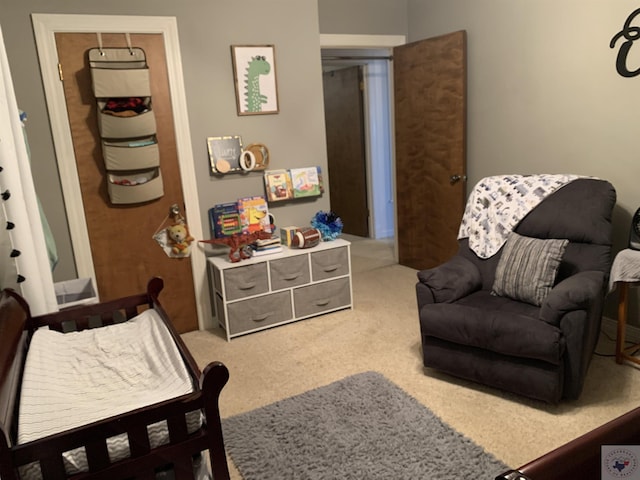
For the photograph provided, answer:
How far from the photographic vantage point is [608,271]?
2629 mm

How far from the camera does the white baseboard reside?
306 centimetres

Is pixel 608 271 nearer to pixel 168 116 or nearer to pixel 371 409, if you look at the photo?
pixel 371 409

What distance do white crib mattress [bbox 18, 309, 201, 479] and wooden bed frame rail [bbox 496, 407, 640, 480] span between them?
94 centimetres

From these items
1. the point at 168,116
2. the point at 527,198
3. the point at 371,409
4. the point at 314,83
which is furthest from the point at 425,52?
the point at 371,409

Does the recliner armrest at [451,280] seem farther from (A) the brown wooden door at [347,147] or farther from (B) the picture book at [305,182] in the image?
(A) the brown wooden door at [347,147]

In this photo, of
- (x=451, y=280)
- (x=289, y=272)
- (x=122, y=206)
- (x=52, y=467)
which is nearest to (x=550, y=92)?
(x=451, y=280)

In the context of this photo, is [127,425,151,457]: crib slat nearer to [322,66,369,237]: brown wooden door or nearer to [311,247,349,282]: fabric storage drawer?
[311,247,349,282]: fabric storage drawer

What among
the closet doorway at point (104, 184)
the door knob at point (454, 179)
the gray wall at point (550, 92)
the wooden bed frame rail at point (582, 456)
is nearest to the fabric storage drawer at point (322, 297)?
the closet doorway at point (104, 184)

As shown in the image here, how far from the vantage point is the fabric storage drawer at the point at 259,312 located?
338cm

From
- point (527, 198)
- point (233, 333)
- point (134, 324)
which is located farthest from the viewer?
point (233, 333)

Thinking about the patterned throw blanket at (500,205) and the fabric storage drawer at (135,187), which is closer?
the patterned throw blanket at (500,205)

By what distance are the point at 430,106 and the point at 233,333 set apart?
2.42 meters

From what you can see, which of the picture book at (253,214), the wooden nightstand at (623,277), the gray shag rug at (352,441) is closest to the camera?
the gray shag rug at (352,441)

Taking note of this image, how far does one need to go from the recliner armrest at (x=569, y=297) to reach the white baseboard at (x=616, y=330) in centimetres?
90
